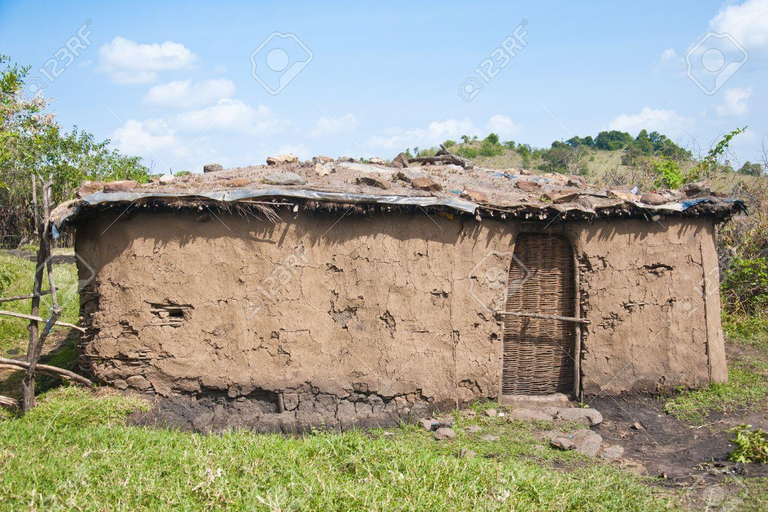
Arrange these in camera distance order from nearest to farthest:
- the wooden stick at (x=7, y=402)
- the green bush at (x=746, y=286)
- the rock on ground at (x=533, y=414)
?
the wooden stick at (x=7, y=402), the rock on ground at (x=533, y=414), the green bush at (x=746, y=286)

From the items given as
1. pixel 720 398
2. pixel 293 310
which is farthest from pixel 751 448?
pixel 293 310

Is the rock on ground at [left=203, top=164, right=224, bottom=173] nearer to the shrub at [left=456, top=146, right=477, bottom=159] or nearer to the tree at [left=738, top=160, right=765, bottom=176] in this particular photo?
the tree at [left=738, top=160, right=765, bottom=176]

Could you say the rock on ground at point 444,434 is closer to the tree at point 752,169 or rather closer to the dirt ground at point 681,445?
the dirt ground at point 681,445

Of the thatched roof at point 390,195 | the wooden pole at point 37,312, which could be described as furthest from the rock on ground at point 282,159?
the wooden pole at point 37,312

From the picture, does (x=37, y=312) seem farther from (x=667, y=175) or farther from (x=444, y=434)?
(x=667, y=175)

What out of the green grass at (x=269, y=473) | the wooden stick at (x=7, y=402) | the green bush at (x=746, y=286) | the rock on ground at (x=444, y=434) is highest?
the green bush at (x=746, y=286)

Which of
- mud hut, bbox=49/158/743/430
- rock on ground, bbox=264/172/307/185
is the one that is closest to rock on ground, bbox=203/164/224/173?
mud hut, bbox=49/158/743/430

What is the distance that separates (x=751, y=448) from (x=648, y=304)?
2.16m

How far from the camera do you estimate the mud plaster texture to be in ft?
21.0

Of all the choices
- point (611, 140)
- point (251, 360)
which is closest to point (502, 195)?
point (251, 360)

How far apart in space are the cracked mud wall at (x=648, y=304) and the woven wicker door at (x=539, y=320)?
200mm

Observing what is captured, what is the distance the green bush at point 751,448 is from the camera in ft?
18.7

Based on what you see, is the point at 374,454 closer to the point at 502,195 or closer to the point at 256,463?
the point at 256,463

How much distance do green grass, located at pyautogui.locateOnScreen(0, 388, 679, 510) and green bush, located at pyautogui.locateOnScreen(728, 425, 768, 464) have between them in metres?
1.27
